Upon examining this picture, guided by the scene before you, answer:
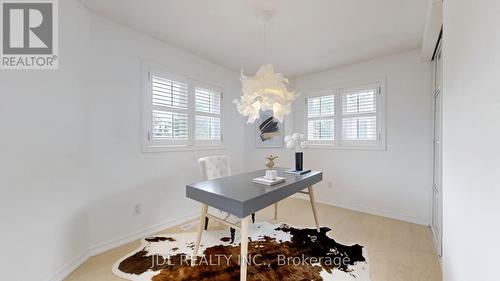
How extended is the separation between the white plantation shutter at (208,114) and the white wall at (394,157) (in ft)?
6.90

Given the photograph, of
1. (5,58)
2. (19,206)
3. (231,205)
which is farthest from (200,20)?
(19,206)

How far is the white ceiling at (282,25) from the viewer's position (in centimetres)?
199

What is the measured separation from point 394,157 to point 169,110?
354 centimetres

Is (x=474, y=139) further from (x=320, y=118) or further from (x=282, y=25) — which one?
(x=320, y=118)

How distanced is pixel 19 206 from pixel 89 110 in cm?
103

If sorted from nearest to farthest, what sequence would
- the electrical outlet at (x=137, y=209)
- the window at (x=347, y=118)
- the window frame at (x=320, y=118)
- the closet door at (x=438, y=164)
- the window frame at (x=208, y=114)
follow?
the closet door at (x=438, y=164) < the electrical outlet at (x=137, y=209) < the window frame at (x=208, y=114) < the window at (x=347, y=118) < the window frame at (x=320, y=118)

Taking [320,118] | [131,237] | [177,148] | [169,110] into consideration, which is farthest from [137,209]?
[320,118]

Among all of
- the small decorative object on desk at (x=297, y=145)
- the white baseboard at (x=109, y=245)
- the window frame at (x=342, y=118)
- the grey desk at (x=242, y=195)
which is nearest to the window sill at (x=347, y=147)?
the window frame at (x=342, y=118)

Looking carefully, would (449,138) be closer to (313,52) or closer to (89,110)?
(313,52)

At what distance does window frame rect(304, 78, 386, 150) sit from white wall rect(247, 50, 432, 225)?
68mm

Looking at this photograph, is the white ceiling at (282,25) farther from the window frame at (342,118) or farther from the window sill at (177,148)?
the window sill at (177,148)

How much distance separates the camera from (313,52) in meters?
3.08

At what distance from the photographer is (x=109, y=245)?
2205 mm

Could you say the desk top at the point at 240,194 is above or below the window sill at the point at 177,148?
below
